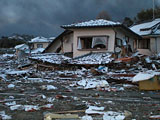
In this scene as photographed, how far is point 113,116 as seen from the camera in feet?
12.1

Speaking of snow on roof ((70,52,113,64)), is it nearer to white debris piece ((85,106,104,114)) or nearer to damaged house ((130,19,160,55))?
white debris piece ((85,106,104,114))

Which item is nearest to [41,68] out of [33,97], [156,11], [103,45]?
[103,45]

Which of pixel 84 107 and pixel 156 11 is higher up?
pixel 156 11

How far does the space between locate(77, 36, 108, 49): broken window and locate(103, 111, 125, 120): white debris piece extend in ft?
34.2

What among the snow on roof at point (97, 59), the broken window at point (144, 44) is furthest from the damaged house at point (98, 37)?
the broken window at point (144, 44)

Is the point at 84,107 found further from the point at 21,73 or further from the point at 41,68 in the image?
the point at 41,68

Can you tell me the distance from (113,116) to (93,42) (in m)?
10.8

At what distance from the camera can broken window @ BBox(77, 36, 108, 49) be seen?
14.1 meters

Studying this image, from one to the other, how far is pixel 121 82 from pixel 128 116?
391 centimetres

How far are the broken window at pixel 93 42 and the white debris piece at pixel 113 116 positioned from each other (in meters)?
10.4

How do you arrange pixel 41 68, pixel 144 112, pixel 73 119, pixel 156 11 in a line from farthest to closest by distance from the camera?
pixel 156 11 → pixel 41 68 → pixel 144 112 → pixel 73 119

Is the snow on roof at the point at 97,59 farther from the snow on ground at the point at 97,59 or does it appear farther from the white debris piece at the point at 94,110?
the white debris piece at the point at 94,110

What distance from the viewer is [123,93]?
5969 millimetres

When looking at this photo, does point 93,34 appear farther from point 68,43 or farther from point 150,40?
point 150,40
